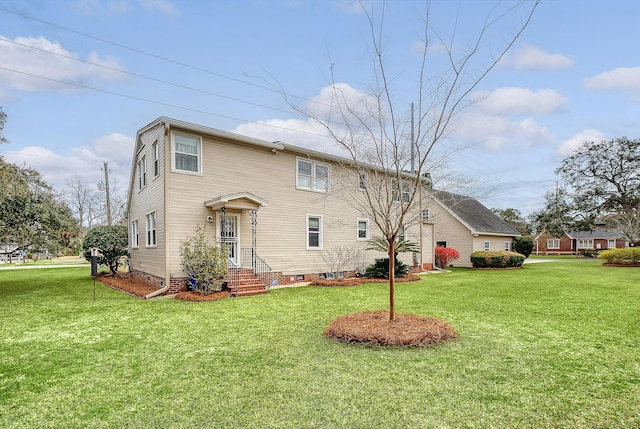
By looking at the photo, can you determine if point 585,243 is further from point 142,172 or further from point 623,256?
point 142,172

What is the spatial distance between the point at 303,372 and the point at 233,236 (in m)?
8.62

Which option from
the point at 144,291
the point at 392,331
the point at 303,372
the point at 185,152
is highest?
the point at 185,152

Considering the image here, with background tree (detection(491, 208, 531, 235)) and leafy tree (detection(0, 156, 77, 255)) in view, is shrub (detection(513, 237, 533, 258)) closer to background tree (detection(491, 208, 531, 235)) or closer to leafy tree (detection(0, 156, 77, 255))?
background tree (detection(491, 208, 531, 235))

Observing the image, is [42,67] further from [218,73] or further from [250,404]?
[250,404]

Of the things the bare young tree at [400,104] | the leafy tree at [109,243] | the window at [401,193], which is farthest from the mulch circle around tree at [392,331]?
the leafy tree at [109,243]

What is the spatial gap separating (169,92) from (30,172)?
20.5 feet

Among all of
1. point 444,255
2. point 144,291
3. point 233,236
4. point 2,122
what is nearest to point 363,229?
point 233,236

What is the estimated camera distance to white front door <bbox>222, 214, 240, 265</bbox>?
39.7 ft

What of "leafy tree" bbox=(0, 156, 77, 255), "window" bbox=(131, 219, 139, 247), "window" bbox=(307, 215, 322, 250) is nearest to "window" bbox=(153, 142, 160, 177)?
"leafy tree" bbox=(0, 156, 77, 255)


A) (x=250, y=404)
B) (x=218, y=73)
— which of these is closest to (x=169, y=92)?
(x=218, y=73)

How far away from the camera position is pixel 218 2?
9.42 metres

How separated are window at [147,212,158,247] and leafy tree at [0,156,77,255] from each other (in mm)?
2537

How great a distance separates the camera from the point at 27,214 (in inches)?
427

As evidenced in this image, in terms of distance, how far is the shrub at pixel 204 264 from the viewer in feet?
33.8
